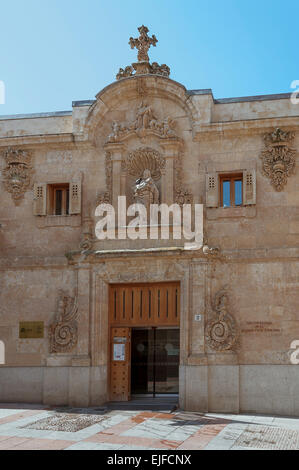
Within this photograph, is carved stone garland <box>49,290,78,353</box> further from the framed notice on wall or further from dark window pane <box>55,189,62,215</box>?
dark window pane <box>55,189,62,215</box>

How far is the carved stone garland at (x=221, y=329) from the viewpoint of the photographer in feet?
48.0

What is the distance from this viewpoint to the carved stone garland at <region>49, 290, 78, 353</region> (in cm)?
1557

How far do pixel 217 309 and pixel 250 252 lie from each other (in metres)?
1.61

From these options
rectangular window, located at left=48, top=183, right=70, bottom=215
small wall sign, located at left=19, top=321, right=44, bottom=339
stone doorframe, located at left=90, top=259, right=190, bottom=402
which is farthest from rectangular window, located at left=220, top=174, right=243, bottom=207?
small wall sign, located at left=19, top=321, right=44, bottom=339

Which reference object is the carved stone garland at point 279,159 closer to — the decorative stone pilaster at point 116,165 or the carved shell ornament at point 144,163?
the carved shell ornament at point 144,163

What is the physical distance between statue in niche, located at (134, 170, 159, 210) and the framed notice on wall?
3.64m

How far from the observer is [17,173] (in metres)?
16.6

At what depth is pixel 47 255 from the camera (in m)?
16.2

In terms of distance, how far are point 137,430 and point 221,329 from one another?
12.1 ft

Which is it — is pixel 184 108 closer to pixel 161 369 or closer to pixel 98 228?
pixel 98 228

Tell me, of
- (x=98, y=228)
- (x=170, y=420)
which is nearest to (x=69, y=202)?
(x=98, y=228)

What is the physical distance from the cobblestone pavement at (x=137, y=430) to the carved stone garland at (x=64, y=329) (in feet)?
5.29

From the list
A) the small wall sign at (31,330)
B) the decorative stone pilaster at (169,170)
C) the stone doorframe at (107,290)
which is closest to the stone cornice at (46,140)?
the decorative stone pilaster at (169,170)

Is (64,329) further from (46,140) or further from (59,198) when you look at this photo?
(46,140)
